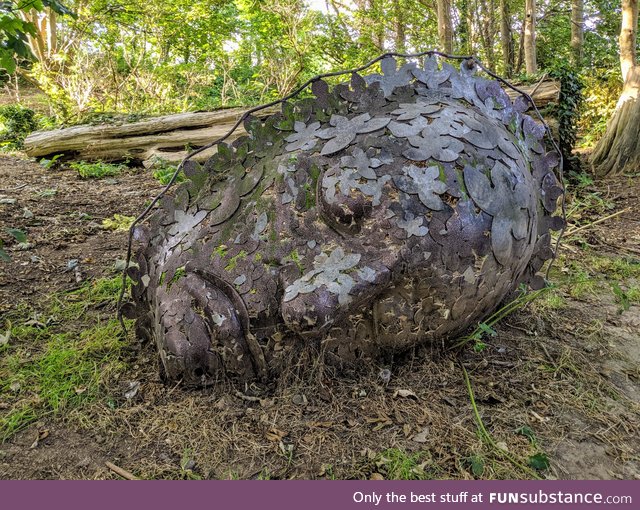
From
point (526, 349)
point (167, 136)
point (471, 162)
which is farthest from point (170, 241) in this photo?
point (167, 136)

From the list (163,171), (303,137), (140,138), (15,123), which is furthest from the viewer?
(15,123)

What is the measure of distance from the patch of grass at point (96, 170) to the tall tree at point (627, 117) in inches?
236

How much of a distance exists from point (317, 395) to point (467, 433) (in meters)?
0.56

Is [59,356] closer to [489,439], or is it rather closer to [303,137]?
[303,137]

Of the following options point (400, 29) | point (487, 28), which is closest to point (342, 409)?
point (400, 29)

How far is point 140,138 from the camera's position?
6.84 m

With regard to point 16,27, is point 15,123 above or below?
above

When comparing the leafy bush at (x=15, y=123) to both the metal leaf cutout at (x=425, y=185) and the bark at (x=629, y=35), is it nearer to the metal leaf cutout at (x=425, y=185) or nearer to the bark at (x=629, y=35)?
the metal leaf cutout at (x=425, y=185)

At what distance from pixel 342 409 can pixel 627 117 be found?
5.67 metres

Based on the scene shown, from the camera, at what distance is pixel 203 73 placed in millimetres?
12289

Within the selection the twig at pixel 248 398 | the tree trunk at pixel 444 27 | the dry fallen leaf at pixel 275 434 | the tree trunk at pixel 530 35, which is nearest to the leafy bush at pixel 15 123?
the tree trunk at pixel 444 27

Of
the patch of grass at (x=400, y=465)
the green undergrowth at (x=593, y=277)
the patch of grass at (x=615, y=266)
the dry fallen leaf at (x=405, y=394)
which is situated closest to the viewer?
the patch of grass at (x=400, y=465)

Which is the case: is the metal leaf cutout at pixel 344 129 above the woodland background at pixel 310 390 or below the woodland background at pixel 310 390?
above

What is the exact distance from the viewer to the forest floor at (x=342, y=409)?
5.36 feet
